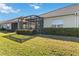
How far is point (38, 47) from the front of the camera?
25.3 feet

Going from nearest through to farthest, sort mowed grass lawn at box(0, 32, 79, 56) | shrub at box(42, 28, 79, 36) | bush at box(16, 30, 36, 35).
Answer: mowed grass lawn at box(0, 32, 79, 56) < bush at box(16, 30, 36, 35) < shrub at box(42, 28, 79, 36)

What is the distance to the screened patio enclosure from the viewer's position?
8008 mm

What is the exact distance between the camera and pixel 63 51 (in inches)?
296

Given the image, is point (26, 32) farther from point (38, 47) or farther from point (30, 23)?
point (38, 47)

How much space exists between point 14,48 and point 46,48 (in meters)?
1.20


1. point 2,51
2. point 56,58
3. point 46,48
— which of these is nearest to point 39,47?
point 46,48

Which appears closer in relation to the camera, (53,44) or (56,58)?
(56,58)

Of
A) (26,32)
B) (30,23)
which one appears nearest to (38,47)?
(26,32)

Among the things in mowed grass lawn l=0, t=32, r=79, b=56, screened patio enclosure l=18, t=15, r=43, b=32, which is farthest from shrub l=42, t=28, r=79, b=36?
mowed grass lawn l=0, t=32, r=79, b=56

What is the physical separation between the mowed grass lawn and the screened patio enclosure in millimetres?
478

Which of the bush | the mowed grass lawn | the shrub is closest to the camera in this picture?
the mowed grass lawn

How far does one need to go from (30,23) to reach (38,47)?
3.50 ft

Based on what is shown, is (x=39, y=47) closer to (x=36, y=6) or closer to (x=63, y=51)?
(x=63, y=51)

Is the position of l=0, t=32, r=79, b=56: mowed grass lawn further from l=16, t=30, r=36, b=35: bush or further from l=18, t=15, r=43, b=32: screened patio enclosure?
l=18, t=15, r=43, b=32: screened patio enclosure
